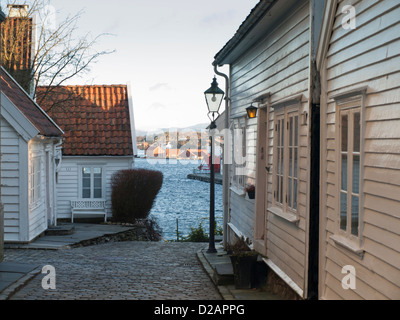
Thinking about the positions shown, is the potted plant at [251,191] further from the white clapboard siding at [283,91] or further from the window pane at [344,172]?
the window pane at [344,172]

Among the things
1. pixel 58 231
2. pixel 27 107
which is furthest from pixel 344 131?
pixel 58 231

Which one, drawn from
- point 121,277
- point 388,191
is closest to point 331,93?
point 388,191

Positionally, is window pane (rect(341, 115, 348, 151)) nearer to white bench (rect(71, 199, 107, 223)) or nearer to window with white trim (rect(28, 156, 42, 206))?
window with white trim (rect(28, 156, 42, 206))

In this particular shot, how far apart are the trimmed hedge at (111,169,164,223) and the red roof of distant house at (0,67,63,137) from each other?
491cm

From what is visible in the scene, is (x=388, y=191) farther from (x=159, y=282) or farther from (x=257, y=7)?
(x=159, y=282)

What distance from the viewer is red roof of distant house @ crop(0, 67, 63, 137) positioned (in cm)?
1354

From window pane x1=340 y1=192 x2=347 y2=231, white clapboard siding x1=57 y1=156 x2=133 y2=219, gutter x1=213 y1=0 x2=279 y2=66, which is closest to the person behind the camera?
window pane x1=340 y1=192 x2=347 y2=231

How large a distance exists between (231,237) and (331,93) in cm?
783

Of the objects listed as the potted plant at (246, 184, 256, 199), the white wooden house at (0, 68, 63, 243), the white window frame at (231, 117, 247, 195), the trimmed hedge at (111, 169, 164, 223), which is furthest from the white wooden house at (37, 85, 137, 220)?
the potted plant at (246, 184, 256, 199)

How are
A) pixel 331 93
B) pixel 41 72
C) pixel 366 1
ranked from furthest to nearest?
pixel 41 72 → pixel 331 93 → pixel 366 1

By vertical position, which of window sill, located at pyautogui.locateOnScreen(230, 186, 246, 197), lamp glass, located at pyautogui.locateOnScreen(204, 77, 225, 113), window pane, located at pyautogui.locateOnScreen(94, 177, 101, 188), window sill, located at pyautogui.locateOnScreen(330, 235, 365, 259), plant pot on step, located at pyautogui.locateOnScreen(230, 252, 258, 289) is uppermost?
lamp glass, located at pyautogui.locateOnScreen(204, 77, 225, 113)

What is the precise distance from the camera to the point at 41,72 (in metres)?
20.7

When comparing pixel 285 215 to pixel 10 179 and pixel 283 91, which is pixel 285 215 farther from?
pixel 10 179

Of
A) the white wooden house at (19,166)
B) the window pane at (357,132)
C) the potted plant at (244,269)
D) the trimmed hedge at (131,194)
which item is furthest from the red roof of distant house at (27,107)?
the window pane at (357,132)
